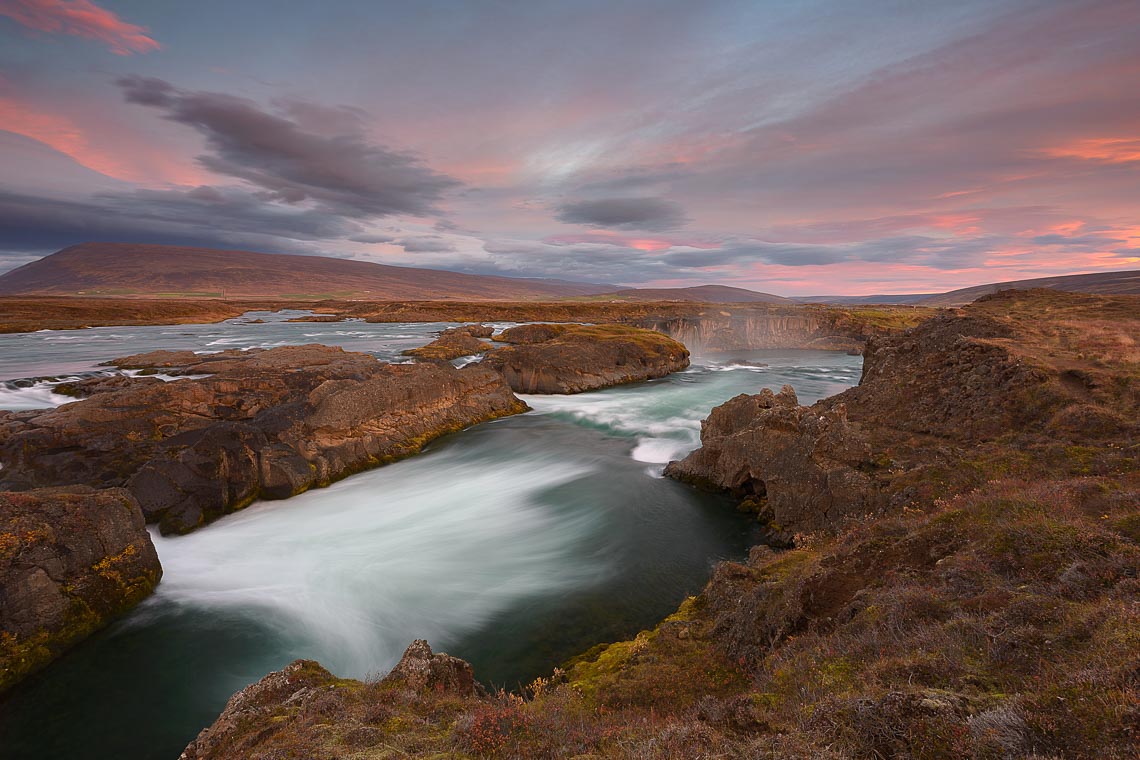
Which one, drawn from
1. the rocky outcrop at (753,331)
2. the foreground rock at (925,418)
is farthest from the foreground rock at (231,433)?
the rocky outcrop at (753,331)

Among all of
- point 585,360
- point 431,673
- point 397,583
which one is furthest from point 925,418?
point 585,360

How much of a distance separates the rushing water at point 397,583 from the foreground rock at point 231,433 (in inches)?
42.5

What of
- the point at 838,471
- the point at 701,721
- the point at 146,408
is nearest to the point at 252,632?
the point at 701,721

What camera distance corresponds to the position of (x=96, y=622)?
11.1m

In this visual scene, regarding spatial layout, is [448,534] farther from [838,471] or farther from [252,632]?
[838,471]

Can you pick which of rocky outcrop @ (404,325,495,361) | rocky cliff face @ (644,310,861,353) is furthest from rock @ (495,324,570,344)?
rocky cliff face @ (644,310,861,353)

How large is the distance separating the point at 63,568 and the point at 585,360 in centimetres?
3508

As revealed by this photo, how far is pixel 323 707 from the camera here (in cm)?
612

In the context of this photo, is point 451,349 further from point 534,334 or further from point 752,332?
point 752,332

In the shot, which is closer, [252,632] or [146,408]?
[252,632]

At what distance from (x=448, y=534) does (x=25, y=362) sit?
51685 millimetres

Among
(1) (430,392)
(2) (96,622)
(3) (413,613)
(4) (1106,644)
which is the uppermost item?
(4) (1106,644)

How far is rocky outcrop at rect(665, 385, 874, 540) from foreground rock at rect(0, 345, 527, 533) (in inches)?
592

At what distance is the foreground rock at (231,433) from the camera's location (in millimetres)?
15875
